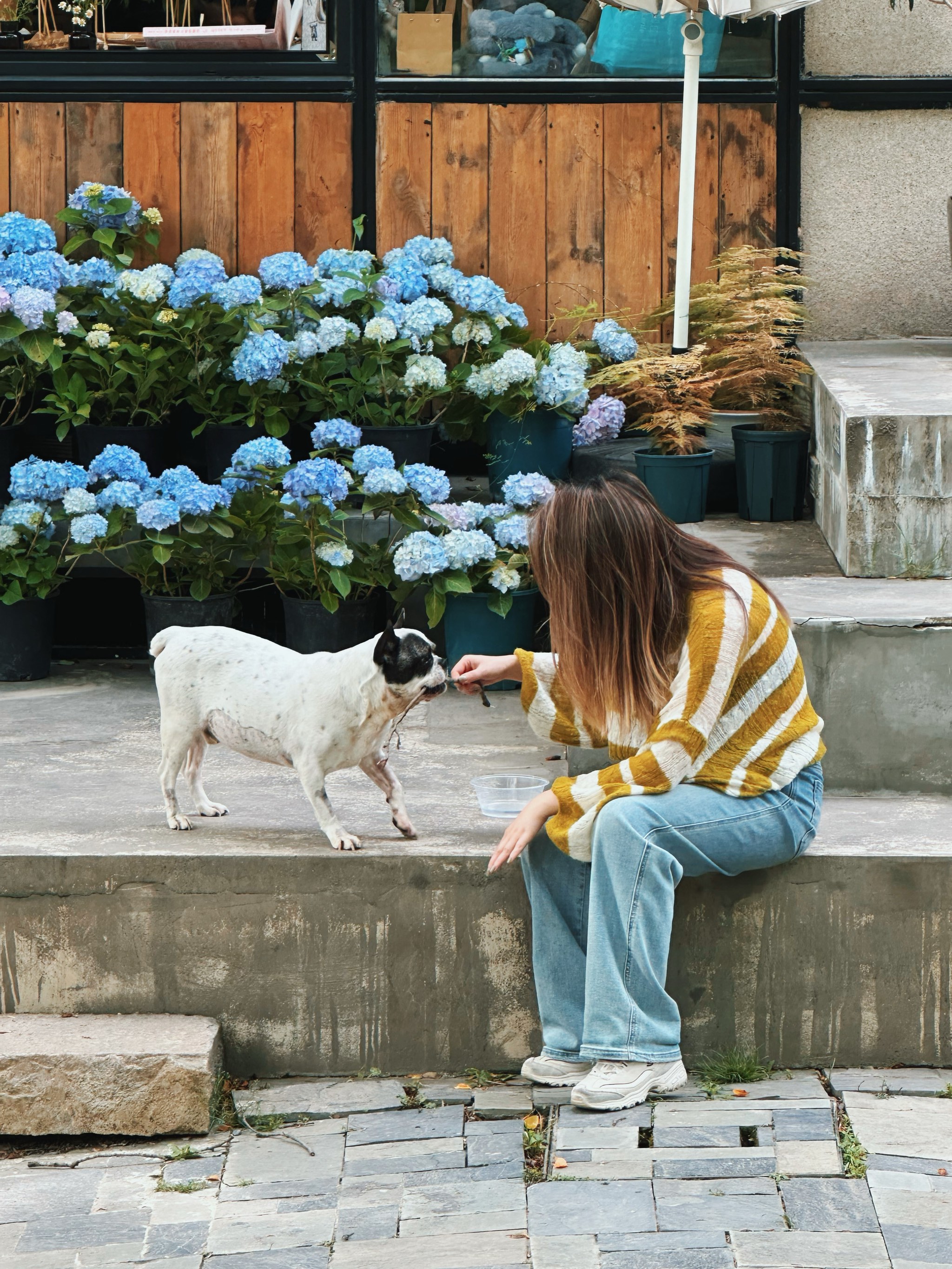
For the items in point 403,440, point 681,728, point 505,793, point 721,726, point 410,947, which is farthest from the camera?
point 403,440

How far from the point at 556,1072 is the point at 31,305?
127 inches

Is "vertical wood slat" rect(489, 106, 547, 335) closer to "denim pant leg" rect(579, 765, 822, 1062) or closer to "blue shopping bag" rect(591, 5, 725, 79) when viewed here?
"blue shopping bag" rect(591, 5, 725, 79)

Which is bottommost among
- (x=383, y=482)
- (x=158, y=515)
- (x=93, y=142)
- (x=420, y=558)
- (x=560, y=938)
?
(x=560, y=938)

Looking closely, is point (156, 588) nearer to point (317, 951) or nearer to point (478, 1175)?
point (317, 951)

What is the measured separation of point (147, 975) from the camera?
11.9 ft

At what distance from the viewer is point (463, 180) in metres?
5.97

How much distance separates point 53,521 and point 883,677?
2860 millimetres

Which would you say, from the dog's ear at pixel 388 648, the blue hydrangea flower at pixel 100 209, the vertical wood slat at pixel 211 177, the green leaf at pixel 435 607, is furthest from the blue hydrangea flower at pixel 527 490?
the dog's ear at pixel 388 648

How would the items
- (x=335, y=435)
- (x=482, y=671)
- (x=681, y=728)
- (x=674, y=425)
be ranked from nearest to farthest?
(x=681, y=728), (x=482, y=671), (x=335, y=435), (x=674, y=425)

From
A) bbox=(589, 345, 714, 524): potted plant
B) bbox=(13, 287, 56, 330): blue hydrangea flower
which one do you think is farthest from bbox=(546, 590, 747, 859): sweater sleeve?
bbox=(13, 287, 56, 330): blue hydrangea flower

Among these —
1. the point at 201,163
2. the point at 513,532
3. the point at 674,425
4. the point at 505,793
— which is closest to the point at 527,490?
the point at 513,532

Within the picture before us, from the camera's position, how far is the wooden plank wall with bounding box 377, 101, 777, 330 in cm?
595

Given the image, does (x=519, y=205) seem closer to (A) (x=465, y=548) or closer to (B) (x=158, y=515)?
(A) (x=465, y=548)

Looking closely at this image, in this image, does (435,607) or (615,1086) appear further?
(435,607)
